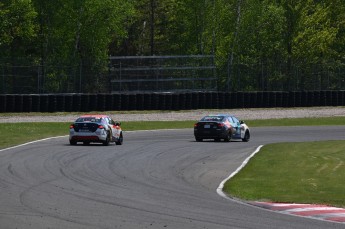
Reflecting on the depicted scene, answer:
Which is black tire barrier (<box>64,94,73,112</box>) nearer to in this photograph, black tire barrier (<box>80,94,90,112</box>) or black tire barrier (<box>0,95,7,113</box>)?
black tire barrier (<box>80,94,90,112</box>)

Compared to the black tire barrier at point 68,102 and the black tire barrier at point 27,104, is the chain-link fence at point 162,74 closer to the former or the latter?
the black tire barrier at point 68,102

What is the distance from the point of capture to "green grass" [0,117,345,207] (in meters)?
21.2

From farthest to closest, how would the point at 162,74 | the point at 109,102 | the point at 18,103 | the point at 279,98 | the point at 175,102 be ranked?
the point at 162,74, the point at 279,98, the point at 175,102, the point at 109,102, the point at 18,103

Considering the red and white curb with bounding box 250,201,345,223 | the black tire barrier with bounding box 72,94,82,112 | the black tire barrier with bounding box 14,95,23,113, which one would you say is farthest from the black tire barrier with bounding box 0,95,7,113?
the red and white curb with bounding box 250,201,345,223

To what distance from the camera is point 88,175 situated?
1003 inches

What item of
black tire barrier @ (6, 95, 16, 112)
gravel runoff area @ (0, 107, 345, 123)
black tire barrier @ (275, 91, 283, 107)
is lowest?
gravel runoff area @ (0, 107, 345, 123)

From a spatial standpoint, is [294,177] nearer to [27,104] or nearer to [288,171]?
[288,171]

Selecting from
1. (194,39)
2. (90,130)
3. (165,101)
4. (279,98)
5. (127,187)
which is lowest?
(127,187)

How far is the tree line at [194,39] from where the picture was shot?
6079 centimetres

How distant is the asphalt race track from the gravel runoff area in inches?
548

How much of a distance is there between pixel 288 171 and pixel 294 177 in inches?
74.5

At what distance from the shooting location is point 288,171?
27.6 meters

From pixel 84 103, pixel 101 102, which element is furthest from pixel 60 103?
pixel 101 102

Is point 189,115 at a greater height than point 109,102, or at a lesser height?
lesser
